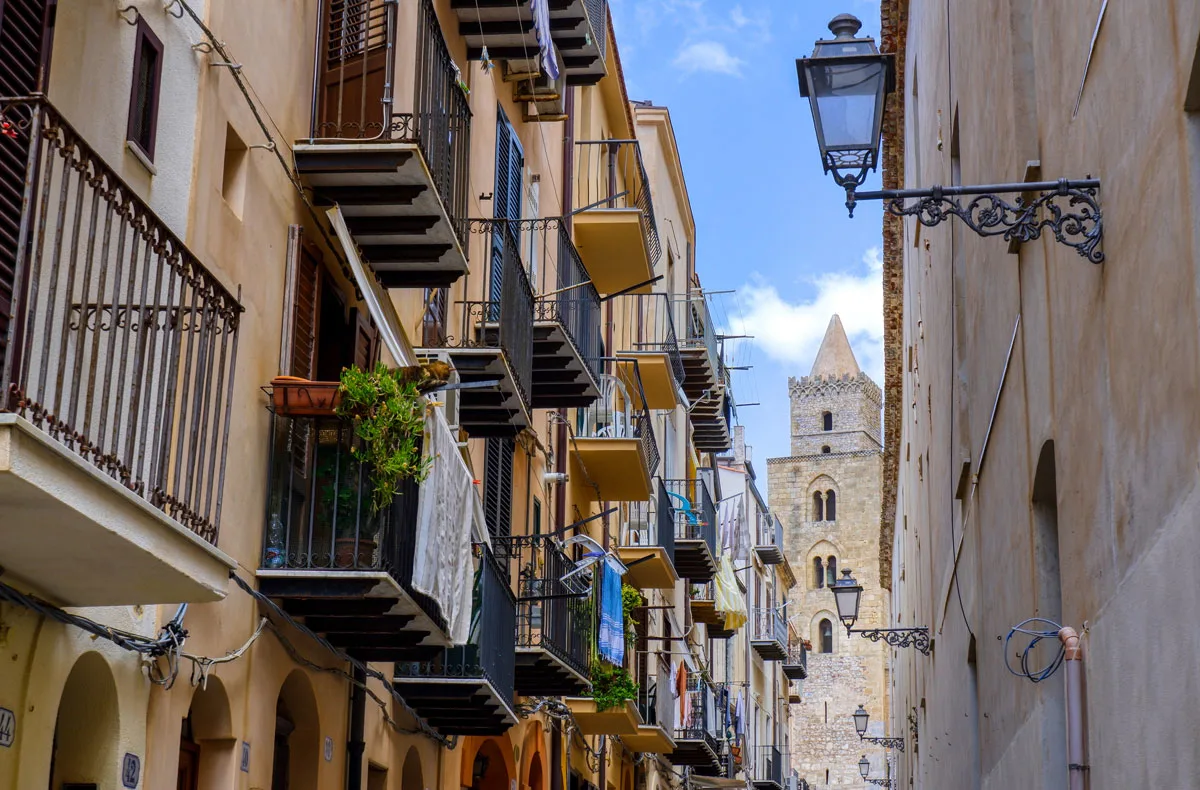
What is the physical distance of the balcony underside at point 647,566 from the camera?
25.9 meters

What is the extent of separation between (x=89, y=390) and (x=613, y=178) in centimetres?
1762

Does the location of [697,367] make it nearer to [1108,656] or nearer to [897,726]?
[897,726]

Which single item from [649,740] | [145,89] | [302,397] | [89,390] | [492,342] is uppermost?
[492,342]

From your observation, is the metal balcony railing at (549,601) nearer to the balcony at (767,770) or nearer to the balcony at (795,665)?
the balcony at (767,770)

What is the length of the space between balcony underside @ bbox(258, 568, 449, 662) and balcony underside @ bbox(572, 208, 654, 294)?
11.0 m

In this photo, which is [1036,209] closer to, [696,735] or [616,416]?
[616,416]

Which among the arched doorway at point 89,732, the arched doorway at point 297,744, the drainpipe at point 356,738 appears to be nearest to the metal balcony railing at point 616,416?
the drainpipe at point 356,738

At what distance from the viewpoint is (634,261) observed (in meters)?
23.6

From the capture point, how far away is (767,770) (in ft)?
165

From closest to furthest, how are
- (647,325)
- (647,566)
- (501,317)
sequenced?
(501,317) → (647,566) → (647,325)

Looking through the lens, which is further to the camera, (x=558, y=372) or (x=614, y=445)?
(x=614, y=445)

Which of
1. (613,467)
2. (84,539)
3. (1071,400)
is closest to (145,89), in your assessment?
(84,539)

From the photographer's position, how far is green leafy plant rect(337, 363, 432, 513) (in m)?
10.5

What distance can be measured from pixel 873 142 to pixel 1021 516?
9.74 feet
